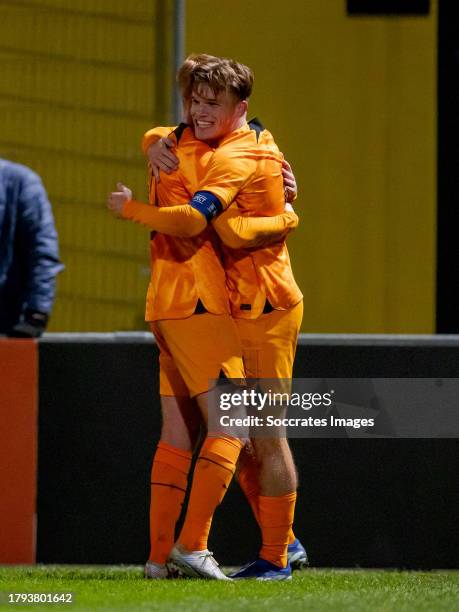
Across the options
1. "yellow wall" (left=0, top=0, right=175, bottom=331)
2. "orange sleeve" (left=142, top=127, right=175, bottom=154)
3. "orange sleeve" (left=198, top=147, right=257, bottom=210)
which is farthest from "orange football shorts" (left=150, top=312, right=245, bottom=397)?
"yellow wall" (left=0, top=0, right=175, bottom=331)

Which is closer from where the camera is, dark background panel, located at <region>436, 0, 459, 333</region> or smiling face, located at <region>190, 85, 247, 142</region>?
smiling face, located at <region>190, 85, 247, 142</region>

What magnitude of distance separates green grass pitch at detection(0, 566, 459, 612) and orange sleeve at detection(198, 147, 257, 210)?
1180 millimetres

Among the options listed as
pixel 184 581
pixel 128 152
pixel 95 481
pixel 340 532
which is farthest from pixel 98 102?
pixel 184 581

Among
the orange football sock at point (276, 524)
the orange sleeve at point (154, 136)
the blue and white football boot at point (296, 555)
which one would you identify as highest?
the orange sleeve at point (154, 136)

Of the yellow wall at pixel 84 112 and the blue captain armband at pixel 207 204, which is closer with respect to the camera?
the blue captain armband at pixel 207 204

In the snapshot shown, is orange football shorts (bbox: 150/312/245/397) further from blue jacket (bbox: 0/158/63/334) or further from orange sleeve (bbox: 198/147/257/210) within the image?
blue jacket (bbox: 0/158/63/334)

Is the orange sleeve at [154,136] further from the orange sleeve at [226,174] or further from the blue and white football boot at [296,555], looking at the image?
the blue and white football boot at [296,555]

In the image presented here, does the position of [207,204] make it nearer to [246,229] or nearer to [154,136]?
[246,229]

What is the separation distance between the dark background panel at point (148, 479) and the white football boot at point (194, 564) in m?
0.94

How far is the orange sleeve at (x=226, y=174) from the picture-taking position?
4.56 meters

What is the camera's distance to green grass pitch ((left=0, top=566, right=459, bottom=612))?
4.14 meters

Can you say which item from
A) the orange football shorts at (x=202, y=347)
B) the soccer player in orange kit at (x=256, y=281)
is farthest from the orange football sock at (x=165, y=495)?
the orange football shorts at (x=202, y=347)

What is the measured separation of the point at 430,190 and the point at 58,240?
1.68 m

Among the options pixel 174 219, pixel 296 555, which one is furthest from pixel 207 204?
pixel 296 555
